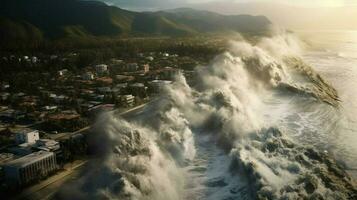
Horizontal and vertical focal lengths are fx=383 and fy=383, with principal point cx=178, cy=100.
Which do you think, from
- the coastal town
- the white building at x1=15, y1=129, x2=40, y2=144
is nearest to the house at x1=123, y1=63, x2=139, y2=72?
the coastal town

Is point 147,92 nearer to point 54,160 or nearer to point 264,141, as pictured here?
point 54,160

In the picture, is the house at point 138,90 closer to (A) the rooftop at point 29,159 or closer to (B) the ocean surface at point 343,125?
(A) the rooftop at point 29,159

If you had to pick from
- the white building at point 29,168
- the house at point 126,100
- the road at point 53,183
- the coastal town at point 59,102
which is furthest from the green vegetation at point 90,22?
the white building at point 29,168

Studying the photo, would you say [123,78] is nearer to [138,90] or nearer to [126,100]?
[138,90]

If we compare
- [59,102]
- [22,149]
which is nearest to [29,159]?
[22,149]

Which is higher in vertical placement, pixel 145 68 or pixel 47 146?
pixel 145 68

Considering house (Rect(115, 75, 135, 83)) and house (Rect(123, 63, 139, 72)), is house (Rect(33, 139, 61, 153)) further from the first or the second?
house (Rect(123, 63, 139, 72))

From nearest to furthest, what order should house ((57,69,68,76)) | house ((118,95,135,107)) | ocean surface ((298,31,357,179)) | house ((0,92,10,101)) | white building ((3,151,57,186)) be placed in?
ocean surface ((298,31,357,179))
white building ((3,151,57,186))
house ((118,95,135,107))
house ((0,92,10,101))
house ((57,69,68,76))

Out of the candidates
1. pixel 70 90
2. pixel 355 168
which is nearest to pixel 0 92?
pixel 70 90
